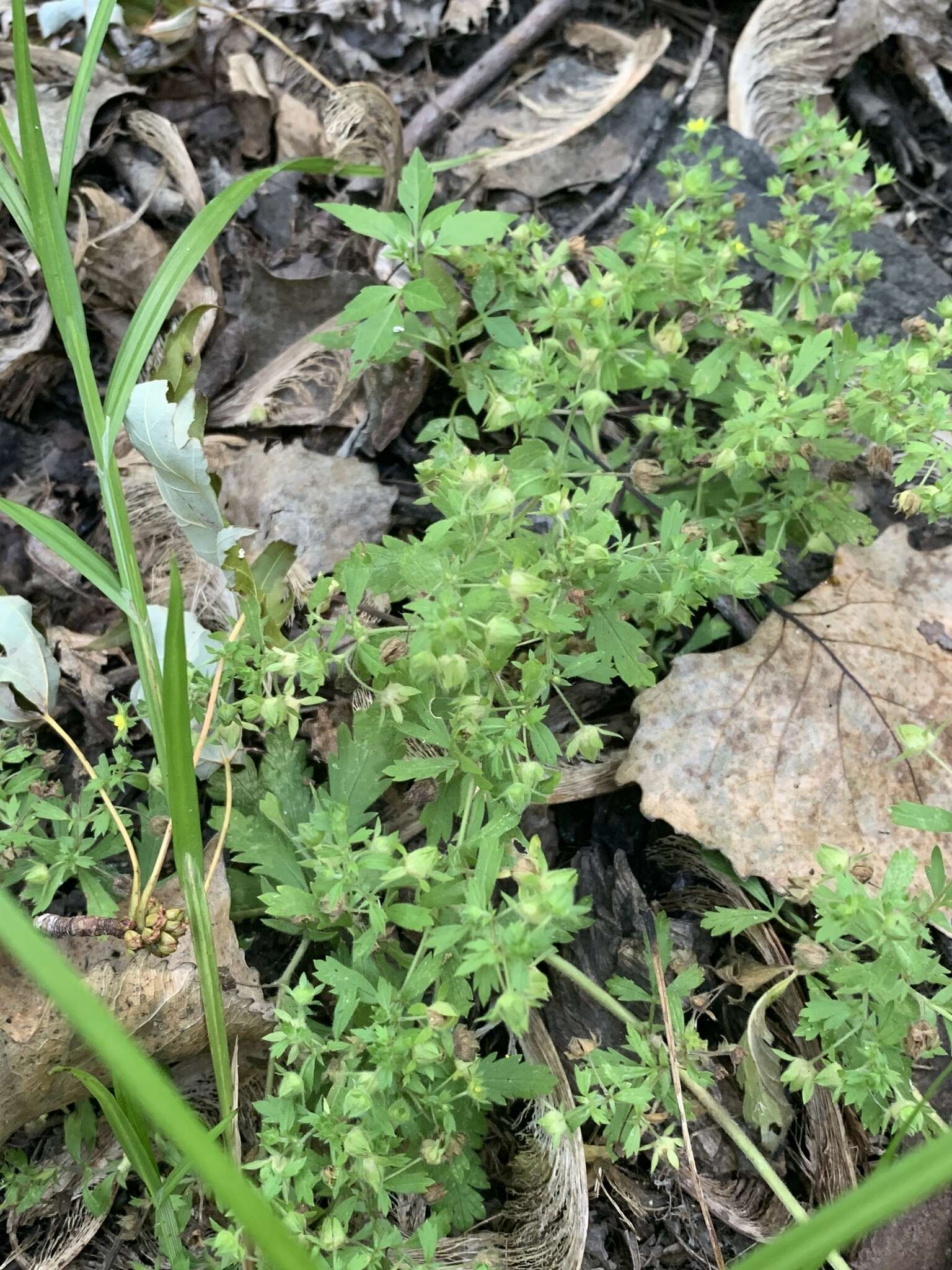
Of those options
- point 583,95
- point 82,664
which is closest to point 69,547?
point 82,664

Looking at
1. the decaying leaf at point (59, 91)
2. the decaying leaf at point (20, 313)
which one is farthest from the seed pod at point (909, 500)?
the decaying leaf at point (59, 91)

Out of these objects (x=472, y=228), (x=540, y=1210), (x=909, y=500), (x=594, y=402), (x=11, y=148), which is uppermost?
(x=11, y=148)

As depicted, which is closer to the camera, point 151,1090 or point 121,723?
point 151,1090

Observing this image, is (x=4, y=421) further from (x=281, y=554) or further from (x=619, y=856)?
(x=619, y=856)

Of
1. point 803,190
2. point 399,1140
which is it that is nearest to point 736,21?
point 803,190

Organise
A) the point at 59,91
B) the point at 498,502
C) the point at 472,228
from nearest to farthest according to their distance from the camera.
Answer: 1. the point at 498,502
2. the point at 472,228
3. the point at 59,91

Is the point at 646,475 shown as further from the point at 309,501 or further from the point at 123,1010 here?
the point at 123,1010

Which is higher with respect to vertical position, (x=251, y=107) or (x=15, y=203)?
(x=251, y=107)

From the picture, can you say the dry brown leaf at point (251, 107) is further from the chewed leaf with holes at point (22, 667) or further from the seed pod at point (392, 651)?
the seed pod at point (392, 651)
